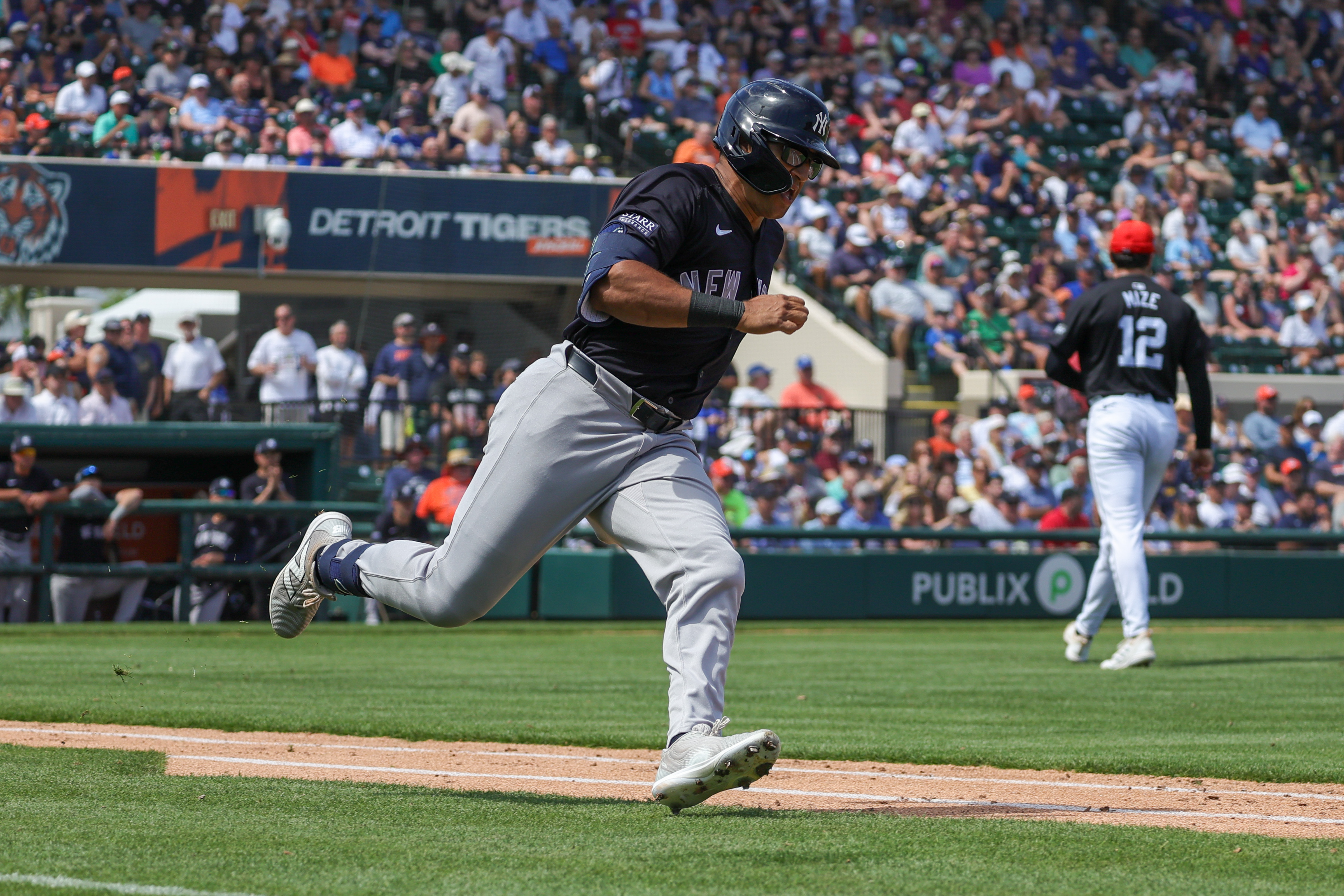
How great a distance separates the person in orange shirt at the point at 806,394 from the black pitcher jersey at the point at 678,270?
1281 cm

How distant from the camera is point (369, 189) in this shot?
1898cm

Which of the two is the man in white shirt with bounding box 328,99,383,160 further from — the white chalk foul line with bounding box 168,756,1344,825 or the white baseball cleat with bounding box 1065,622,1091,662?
the white chalk foul line with bounding box 168,756,1344,825

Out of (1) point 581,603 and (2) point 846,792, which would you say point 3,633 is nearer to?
(1) point 581,603

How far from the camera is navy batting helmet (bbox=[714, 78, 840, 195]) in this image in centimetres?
447

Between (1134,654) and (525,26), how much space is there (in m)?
14.7

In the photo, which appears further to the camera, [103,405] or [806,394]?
[806,394]

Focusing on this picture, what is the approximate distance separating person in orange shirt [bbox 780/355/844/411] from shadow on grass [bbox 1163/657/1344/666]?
7.12 meters

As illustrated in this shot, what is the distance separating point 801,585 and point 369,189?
7.13 m

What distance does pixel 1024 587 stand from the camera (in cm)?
1623

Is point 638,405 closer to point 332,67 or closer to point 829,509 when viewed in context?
point 829,509

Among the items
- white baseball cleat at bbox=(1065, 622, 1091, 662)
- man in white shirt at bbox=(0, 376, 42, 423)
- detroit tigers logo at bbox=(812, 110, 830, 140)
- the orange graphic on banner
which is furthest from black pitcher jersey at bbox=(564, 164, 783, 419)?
the orange graphic on banner

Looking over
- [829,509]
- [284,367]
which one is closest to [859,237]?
[829,509]

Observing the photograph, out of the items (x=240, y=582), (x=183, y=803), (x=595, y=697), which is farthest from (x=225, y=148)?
(x=183, y=803)

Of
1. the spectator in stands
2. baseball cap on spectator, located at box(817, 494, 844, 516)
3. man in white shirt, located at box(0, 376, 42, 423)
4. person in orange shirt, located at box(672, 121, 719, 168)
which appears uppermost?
person in orange shirt, located at box(672, 121, 719, 168)
